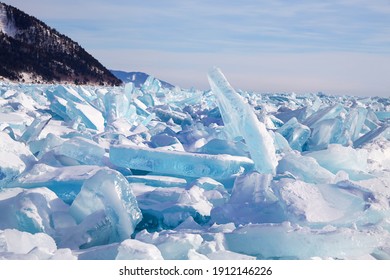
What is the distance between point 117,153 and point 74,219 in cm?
67

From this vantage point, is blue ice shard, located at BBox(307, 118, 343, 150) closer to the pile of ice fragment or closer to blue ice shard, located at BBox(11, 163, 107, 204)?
the pile of ice fragment

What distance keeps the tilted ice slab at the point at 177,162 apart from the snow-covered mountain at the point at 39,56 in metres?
21.5

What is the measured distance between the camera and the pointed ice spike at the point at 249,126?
9.09 feet

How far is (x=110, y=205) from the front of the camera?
6.66ft

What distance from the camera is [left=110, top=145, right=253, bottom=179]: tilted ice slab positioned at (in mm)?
2674

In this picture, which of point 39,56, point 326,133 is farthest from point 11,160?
point 39,56

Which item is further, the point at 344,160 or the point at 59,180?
the point at 344,160

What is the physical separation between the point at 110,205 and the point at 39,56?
26.6m

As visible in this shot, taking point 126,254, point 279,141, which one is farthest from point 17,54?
point 126,254

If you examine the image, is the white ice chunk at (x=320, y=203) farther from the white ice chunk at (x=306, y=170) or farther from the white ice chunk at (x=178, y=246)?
the white ice chunk at (x=178, y=246)

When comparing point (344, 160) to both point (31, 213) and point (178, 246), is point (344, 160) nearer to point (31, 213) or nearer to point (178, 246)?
point (178, 246)

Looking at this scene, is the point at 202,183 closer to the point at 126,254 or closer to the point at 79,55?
the point at 126,254

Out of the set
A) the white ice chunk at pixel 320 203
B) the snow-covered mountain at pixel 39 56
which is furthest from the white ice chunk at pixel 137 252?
the snow-covered mountain at pixel 39 56

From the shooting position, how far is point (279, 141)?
3.65 m
